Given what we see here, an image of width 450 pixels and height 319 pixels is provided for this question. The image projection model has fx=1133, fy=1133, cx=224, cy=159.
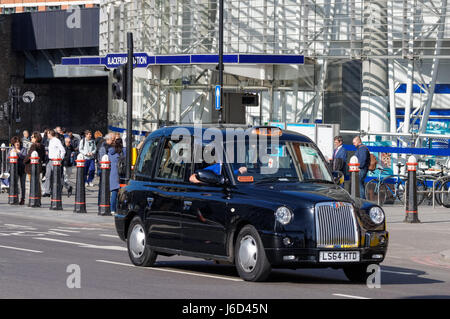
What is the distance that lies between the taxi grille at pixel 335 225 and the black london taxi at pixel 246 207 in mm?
11

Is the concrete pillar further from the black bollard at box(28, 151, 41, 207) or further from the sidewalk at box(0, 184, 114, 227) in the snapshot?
the black bollard at box(28, 151, 41, 207)

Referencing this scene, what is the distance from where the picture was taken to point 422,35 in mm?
36000

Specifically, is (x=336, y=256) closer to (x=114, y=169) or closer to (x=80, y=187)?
(x=114, y=169)

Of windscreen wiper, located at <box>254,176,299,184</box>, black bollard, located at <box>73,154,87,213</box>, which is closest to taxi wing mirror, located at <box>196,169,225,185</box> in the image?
windscreen wiper, located at <box>254,176,299,184</box>

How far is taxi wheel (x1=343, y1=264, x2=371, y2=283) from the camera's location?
42.9 feet

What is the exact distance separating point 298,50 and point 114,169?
15803 mm

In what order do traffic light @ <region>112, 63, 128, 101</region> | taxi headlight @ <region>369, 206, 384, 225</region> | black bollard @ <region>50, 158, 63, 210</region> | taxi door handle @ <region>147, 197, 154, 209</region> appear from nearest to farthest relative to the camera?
taxi headlight @ <region>369, 206, 384, 225</region> → taxi door handle @ <region>147, 197, 154, 209</region> → traffic light @ <region>112, 63, 128, 101</region> → black bollard @ <region>50, 158, 63, 210</region>

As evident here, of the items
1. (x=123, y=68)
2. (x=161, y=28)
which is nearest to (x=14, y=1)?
(x=161, y=28)

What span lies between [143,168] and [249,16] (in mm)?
27054

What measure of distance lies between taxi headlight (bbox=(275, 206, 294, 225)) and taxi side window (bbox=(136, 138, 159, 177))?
2.92 m

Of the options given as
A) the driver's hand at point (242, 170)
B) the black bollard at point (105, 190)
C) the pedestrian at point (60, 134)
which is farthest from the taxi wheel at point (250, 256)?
the pedestrian at point (60, 134)

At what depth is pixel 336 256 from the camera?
12.4m
